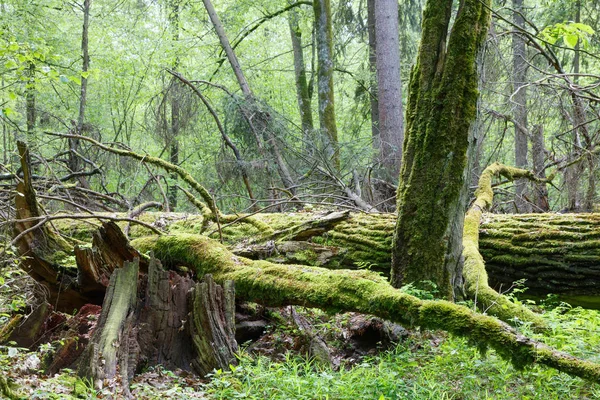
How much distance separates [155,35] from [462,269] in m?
16.0

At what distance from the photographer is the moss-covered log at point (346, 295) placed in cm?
319

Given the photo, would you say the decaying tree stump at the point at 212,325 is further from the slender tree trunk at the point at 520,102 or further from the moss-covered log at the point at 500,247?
the slender tree trunk at the point at 520,102

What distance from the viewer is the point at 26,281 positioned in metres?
5.68

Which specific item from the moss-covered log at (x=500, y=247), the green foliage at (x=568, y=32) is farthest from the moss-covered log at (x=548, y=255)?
the green foliage at (x=568, y=32)

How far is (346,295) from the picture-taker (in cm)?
416

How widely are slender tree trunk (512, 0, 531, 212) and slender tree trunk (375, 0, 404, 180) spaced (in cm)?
225

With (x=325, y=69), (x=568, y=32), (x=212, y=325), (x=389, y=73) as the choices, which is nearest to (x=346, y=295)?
(x=212, y=325)

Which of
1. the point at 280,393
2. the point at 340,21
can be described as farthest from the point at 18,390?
the point at 340,21

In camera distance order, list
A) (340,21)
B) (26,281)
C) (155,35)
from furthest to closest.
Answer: (155,35), (340,21), (26,281)

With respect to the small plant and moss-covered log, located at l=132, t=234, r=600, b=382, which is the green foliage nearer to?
the small plant

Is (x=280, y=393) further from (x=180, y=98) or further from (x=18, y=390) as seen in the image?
(x=180, y=98)

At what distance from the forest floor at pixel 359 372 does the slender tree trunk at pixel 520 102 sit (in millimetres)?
3296

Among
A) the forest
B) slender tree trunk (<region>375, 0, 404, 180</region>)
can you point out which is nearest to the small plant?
the forest

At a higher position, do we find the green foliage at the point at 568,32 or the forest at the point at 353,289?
the green foliage at the point at 568,32
